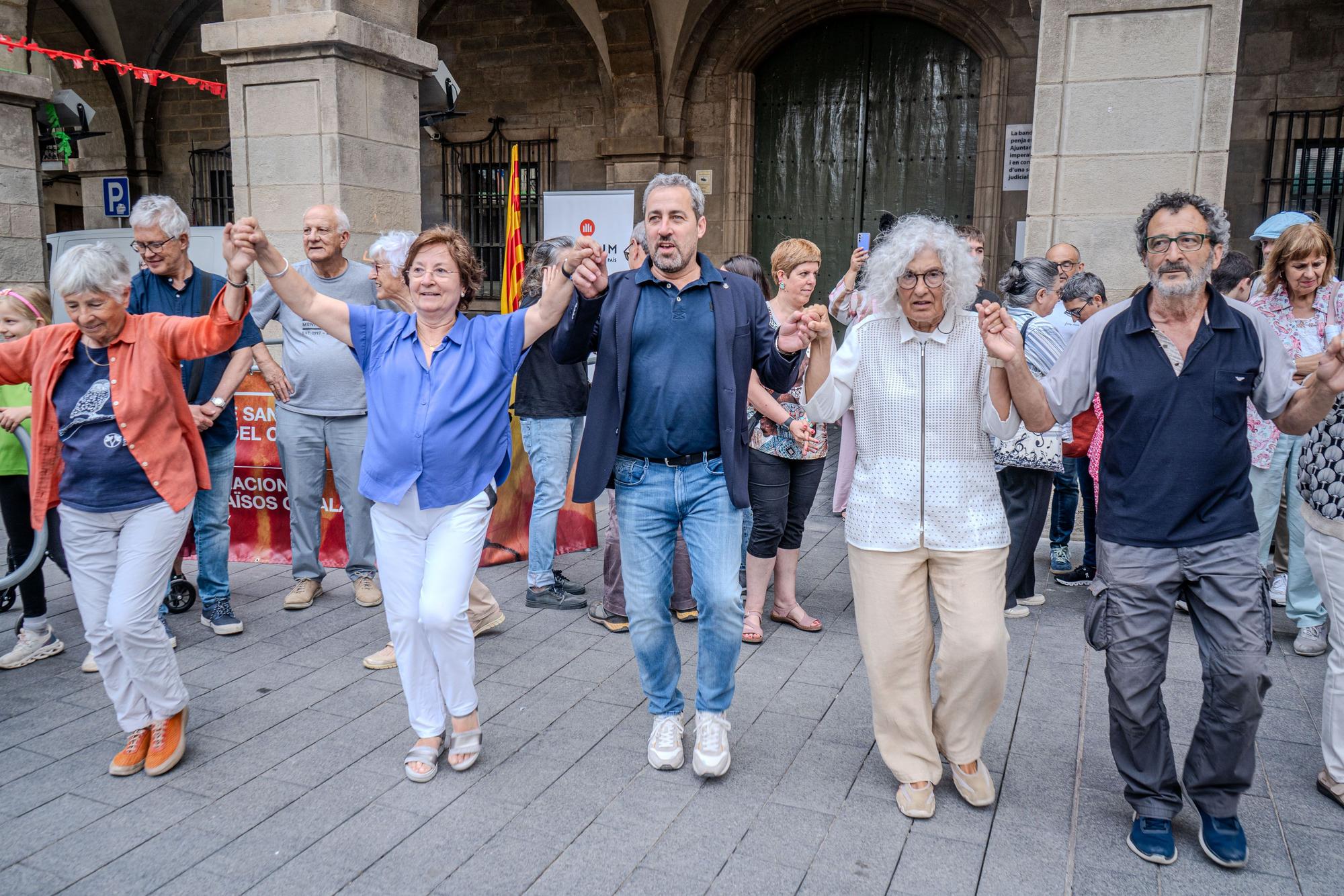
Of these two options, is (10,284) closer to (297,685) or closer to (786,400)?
(297,685)

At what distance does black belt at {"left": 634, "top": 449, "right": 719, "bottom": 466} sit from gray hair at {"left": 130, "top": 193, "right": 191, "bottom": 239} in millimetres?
2715

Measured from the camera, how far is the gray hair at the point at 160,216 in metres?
4.74

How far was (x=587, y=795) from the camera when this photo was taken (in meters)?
3.45

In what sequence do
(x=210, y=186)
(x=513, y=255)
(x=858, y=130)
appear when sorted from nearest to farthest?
1. (x=513, y=255)
2. (x=858, y=130)
3. (x=210, y=186)

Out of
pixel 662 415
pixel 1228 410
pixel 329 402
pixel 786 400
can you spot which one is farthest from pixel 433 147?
pixel 1228 410

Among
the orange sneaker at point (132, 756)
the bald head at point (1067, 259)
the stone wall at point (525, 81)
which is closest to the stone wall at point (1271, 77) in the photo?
the bald head at point (1067, 259)

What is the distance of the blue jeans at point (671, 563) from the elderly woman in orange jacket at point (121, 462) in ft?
5.17

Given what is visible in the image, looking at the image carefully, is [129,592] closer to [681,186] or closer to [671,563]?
[671,563]

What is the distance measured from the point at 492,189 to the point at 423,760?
11986 millimetres

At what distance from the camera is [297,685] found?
4.43 meters

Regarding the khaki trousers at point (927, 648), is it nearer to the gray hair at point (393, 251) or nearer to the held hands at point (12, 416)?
the gray hair at point (393, 251)

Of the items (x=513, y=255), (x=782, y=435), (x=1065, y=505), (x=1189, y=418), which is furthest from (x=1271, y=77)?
(x=1189, y=418)

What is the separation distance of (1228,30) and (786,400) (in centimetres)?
395

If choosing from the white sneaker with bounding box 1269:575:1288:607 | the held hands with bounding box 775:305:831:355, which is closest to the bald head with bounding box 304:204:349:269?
the held hands with bounding box 775:305:831:355
